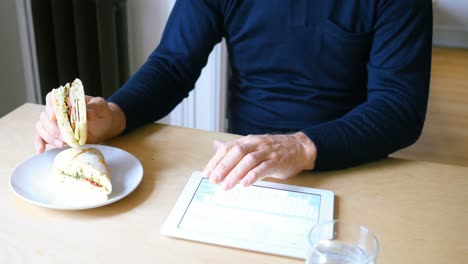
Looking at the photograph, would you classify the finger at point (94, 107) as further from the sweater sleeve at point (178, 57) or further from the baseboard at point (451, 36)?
the baseboard at point (451, 36)

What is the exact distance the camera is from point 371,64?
3.52 feet

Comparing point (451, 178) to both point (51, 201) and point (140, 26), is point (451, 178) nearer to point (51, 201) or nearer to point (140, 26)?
point (51, 201)

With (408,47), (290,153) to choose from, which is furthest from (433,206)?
(408,47)

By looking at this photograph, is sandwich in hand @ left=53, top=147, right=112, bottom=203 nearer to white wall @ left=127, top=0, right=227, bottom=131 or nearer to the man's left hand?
the man's left hand

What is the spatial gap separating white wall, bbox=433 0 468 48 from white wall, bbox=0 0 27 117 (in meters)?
3.06

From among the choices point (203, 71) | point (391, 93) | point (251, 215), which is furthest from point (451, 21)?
point (251, 215)

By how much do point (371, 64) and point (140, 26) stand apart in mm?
1061

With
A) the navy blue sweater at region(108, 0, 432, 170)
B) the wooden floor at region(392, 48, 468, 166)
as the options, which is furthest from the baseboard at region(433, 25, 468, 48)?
the navy blue sweater at region(108, 0, 432, 170)

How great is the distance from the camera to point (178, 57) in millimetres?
1166

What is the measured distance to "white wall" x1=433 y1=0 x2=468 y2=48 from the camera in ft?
12.5

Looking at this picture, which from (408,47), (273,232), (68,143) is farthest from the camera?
(408,47)

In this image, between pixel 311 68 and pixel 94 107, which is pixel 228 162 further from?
pixel 311 68

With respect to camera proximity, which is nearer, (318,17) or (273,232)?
(273,232)

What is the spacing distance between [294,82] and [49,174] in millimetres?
602
